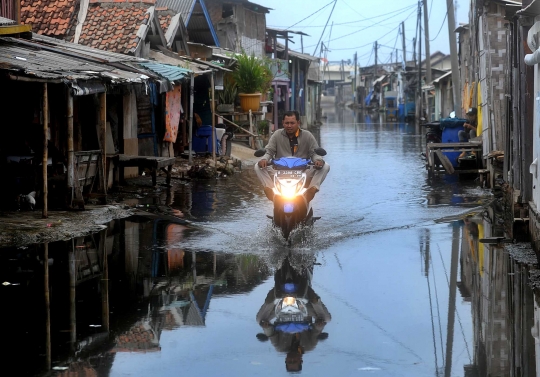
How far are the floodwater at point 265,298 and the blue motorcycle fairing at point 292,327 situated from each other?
55 millimetres

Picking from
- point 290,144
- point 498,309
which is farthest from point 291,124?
point 498,309

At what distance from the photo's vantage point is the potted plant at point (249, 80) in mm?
27859

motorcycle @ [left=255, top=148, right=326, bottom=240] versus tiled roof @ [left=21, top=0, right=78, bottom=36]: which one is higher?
tiled roof @ [left=21, top=0, right=78, bottom=36]

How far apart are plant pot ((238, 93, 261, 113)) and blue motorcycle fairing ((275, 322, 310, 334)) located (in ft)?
71.0

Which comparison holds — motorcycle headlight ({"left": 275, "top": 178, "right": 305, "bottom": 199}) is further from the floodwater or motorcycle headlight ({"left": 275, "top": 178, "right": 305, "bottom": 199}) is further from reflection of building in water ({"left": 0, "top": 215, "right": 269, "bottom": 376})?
reflection of building in water ({"left": 0, "top": 215, "right": 269, "bottom": 376})

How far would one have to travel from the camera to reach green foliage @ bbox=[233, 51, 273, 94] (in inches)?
1096

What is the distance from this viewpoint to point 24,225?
11.2 meters

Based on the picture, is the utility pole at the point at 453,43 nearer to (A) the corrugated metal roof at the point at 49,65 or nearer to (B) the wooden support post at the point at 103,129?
(A) the corrugated metal roof at the point at 49,65

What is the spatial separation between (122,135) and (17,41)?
→ 476cm

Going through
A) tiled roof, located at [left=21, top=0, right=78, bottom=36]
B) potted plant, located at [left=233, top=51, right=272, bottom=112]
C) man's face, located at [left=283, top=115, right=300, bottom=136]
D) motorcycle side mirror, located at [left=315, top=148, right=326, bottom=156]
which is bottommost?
motorcycle side mirror, located at [left=315, top=148, right=326, bottom=156]

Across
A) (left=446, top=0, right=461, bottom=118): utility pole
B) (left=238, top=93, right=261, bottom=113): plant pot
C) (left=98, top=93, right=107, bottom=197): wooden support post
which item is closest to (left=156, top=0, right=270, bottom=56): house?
(left=238, top=93, right=261, bottom=113): plant pot

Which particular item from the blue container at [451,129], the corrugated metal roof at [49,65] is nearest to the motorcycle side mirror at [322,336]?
the corrugated metal roof at [49,65]

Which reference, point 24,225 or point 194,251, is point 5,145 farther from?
point 194,251

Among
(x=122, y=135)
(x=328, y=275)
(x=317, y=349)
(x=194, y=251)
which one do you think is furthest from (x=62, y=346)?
(x=122, y=135)
